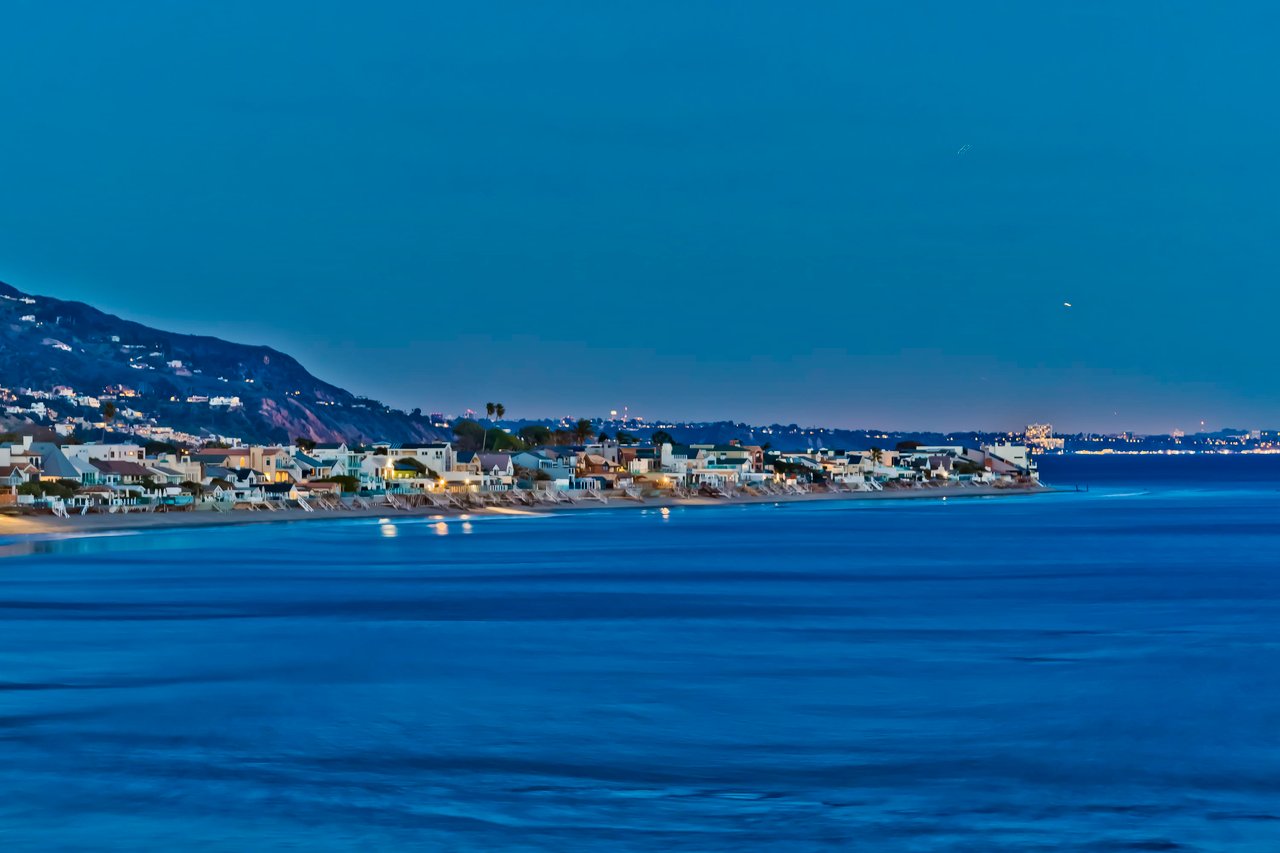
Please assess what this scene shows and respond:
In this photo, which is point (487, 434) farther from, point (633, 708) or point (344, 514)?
point (633, 708)

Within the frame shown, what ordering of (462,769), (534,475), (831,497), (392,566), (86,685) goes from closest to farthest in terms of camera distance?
1. (462,769)
2. (86,685)
3. (392,566)
4. (534,475)
5. (831,497)

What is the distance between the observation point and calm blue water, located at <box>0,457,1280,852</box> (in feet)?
46.6

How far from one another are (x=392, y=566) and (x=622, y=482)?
6748 cm

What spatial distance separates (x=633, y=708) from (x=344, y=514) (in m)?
65.0

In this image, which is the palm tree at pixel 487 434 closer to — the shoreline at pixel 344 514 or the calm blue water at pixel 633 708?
the shoreline at pixel 344 514

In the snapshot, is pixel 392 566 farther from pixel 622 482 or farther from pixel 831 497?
pixel 831 497

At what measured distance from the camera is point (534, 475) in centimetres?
11225

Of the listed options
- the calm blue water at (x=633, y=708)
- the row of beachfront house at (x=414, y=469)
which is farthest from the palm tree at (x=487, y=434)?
the calm blue water at (x=633, y=708)

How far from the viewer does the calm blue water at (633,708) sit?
1421 centimetres

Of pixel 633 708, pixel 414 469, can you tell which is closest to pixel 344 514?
pixel 414 469

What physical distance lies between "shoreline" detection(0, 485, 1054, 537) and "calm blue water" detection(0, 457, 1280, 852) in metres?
18.1

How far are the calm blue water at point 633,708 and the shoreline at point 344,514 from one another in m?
18.1

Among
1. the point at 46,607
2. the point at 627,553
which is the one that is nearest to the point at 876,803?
the point at 46,607

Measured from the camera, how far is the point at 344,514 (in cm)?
8388
